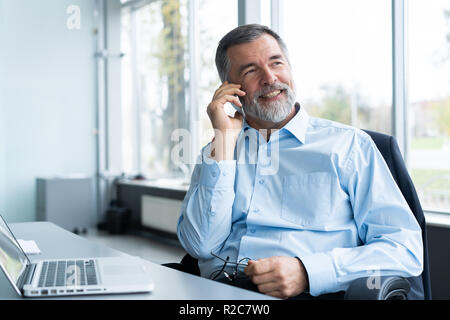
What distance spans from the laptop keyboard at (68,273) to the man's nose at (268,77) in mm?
866

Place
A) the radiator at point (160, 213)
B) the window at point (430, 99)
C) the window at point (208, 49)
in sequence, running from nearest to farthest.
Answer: the window at point (430, 99) → the window at point (208, 49) → the radiator at point (160, 213)

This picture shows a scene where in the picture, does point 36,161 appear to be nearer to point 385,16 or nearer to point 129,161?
point 129,161

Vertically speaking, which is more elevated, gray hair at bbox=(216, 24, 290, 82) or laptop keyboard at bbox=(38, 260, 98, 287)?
gray hair at bbox=(216, 24, 290, 82)

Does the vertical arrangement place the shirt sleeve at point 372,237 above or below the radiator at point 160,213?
above

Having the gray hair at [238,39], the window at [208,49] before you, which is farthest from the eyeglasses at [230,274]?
the window at [208,49]

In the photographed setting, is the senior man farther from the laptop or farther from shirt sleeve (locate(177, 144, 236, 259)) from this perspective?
the laptop

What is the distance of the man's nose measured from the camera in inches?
68.1

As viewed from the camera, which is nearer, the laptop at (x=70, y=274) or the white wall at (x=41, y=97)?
the laptop at (x=70, y=274)

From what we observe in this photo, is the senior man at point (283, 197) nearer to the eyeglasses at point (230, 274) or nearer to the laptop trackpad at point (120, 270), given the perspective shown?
the eyeglasses at point (230, 274)

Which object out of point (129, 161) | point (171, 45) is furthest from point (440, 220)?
point (129, 161)

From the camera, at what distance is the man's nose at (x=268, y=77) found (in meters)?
1.73

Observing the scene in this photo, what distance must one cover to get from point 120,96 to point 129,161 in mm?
793

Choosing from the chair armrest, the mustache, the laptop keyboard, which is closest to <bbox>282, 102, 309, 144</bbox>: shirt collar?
the mustache

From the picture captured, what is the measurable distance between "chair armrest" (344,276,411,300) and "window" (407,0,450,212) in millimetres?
1639
